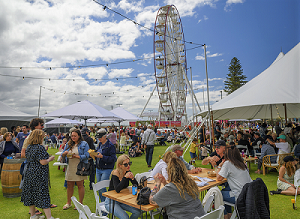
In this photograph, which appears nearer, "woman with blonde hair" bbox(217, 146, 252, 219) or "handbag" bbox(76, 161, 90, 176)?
"woman with blonde hair" bbox(217, 146, 252, 219)

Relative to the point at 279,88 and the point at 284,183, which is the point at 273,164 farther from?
the point at 279,88

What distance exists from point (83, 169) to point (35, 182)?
2.38ft

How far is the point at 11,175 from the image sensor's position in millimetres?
4465

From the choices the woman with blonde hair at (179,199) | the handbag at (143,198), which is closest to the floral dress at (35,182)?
the handbag at (143,198)

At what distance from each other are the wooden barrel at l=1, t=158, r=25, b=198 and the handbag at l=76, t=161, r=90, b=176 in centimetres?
173

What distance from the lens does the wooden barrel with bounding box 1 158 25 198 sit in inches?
175

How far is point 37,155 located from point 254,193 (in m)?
3.04

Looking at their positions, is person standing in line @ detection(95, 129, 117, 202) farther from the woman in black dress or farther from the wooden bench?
the wooden bench

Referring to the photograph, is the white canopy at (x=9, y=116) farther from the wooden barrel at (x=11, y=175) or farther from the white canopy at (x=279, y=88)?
the white canopy at (x=279, y=88)

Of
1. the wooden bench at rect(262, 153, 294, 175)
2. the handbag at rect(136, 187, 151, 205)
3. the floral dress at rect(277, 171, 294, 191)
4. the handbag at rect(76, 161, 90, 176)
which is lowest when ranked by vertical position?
the floral dress at rect(277, 171, 294, 191)

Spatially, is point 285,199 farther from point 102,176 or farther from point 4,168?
point 4,168

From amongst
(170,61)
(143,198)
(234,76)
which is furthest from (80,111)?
(234,76)

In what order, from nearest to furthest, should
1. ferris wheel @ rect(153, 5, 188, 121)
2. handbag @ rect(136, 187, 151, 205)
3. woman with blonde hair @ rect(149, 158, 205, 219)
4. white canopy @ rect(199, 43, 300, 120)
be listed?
woman with blonde hair @ rect(149, 158, 205, 219) < handbag @ rect(136, 187, 151, 205) < white canopy @ rect(199, 43, 300, 120) < ferris wheel @ rect(153, 5, 188, 121)

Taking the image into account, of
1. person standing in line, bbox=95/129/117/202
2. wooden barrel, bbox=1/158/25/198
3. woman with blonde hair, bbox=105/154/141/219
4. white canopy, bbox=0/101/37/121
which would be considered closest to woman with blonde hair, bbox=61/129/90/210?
person standing in line, bbox=95/129/117/202
